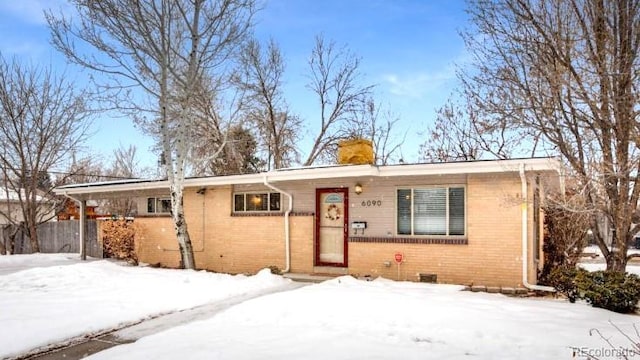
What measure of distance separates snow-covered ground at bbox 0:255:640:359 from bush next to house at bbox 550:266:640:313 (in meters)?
0.23

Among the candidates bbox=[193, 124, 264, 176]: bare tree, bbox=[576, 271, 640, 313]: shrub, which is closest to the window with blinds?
bbox=[576, 271, 640, 313]: shrub

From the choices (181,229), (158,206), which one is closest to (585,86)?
(181,229)

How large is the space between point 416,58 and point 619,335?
10.8 metres

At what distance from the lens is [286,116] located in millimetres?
25125

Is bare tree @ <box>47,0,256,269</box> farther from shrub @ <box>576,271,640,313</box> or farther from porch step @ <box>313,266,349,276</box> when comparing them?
shrub @ <box>576,271,640,313</box>

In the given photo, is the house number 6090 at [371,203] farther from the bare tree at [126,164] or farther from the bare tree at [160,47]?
the bare tree at [126,164]

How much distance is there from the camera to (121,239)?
1558 cm

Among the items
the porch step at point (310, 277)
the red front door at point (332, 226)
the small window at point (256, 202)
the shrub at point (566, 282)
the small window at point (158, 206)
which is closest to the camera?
the shrub at point (566, 282)

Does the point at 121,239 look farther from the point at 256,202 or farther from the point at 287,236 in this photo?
the point at 287,236

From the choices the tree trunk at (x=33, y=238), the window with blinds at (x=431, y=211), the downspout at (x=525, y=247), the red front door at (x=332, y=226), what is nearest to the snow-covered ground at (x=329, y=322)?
the downspout at (x=525, y=247)

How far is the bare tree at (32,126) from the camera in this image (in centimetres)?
1908

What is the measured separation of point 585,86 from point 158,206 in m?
12.2

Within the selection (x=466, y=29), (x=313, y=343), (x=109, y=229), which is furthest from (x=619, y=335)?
(x=109, y=229)

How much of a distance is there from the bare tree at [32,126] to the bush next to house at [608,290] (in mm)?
18211
